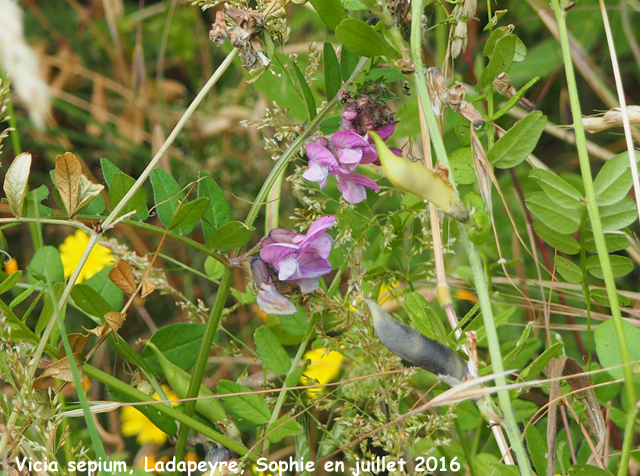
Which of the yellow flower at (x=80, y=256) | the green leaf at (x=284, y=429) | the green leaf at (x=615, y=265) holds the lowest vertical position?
the yellow flower at (x=80, y=256)

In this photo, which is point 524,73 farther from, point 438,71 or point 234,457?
point 234,457

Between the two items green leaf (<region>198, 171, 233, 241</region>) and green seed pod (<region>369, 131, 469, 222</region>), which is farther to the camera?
green leaf (<region>198, 171, 233, 241</region>)

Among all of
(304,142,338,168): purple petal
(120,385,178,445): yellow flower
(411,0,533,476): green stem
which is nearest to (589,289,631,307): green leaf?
(411,0,533,476): green stem

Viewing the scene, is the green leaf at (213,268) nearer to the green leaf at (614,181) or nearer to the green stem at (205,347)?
the green stem at (205,347)

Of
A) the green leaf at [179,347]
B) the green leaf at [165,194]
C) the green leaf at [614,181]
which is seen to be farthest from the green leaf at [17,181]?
the green leaf at [614,181]

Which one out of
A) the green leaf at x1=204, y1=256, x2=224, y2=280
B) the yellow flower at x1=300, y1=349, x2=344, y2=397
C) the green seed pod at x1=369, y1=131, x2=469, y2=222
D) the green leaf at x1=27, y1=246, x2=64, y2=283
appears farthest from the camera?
the yellow flower at x1=300, y1=349, x2=344, y2=397

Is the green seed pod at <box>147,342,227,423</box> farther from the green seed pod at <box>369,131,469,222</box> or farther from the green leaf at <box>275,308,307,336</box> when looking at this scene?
the green seed pod at <box>369,131,469,222</box>

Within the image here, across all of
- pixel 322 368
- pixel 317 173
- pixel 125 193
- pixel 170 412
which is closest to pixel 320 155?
pixel 317 173
